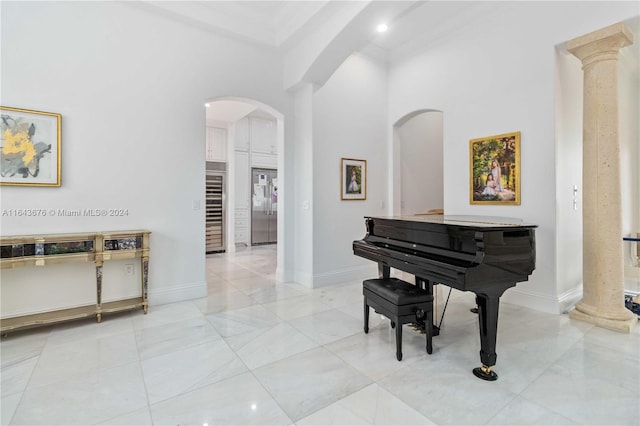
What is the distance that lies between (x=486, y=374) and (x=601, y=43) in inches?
127

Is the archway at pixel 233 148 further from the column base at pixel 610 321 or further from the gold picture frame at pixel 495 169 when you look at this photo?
the column base at pixel 610 321

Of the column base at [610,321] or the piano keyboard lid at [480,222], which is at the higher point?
the piano keyboard lid at [480,222]

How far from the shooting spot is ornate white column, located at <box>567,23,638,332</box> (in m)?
2.94

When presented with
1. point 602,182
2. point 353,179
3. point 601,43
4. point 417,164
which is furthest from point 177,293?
point 601,43

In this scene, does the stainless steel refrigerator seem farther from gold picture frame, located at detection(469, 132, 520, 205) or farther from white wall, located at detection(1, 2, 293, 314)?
gold picture frame, located at detection(469, 132, 520, 205)

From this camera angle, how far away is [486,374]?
206cm

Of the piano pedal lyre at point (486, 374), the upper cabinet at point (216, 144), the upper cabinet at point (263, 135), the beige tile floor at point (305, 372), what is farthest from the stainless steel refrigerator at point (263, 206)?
the piano pedal lyre at point (486, 374)

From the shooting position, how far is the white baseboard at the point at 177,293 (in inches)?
139

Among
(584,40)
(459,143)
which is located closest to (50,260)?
(459,143)

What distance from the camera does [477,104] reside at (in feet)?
12.7

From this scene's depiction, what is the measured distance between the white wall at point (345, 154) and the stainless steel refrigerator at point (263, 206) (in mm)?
3792

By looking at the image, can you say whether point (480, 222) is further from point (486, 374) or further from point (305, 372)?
point (305, 372)

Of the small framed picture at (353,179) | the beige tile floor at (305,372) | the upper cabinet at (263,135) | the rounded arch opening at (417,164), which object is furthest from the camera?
the upper cabinet at (263,135)

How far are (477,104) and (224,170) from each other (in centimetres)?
566
